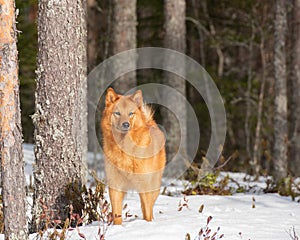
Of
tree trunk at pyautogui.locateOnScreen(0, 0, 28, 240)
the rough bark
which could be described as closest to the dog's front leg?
tree trunk at pyautogui.locateOnScreen(0, 0, 28, 240)

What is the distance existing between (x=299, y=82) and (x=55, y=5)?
957cm

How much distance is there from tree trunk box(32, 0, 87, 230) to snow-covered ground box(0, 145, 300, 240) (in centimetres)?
52

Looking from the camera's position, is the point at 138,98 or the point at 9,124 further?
the point at 138,98

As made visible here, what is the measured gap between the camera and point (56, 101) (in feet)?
17.9

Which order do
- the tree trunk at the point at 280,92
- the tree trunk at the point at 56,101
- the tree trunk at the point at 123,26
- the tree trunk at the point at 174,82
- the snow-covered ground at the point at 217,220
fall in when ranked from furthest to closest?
the tree trunk at the point at 174,82 < the tree trunk at the point at 123,26 < the tree trunk at the point at 280,92 < the tree trunk at the point at 56,101 < the snow-covered ground at the point at 217,220

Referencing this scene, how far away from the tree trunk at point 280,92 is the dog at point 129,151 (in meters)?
5.49

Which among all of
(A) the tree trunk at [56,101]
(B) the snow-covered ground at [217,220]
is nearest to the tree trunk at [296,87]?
(B) the snow-covered ground at [217,220]

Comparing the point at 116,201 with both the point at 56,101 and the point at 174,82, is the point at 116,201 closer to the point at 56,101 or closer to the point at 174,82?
the point at 56,101

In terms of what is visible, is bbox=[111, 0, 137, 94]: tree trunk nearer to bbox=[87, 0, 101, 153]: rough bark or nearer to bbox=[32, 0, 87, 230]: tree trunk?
bbox=[87, 0, 101, 153]: rough bark

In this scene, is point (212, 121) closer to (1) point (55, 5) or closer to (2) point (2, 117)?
(1) point (55, 5)

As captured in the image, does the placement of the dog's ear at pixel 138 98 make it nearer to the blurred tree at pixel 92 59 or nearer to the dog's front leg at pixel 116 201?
the dog's front leg at pixel 116 201

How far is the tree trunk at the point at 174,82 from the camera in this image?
12.0 metres

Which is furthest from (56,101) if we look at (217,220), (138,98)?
(217,220)

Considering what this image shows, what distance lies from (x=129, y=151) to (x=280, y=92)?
20.6 feet
